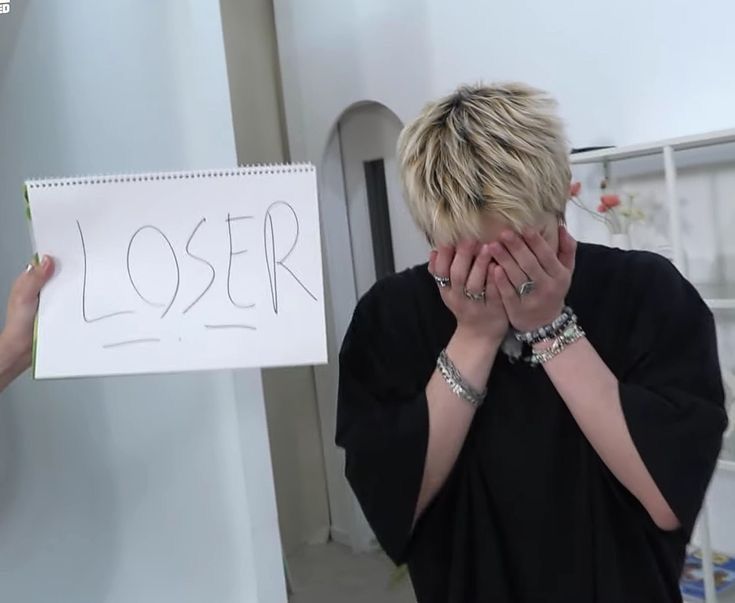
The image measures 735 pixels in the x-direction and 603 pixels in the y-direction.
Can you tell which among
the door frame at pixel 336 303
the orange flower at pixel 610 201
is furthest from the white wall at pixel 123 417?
the door frame at pixel 336 303

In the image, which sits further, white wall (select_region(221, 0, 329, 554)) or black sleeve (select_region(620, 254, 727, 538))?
white wall (select_region(221, 0, 329, 554))

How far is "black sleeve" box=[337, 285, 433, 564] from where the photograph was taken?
86 centimetres

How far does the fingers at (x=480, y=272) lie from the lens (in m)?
→ 0.79

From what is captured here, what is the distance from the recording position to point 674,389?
0.82 m

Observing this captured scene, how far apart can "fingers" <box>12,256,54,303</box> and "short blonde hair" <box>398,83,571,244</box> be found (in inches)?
20.0

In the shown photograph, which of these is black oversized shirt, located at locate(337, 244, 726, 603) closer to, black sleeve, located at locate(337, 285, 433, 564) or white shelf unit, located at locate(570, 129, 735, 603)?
black sleeve, located at locate(337, 285, 433, 564)

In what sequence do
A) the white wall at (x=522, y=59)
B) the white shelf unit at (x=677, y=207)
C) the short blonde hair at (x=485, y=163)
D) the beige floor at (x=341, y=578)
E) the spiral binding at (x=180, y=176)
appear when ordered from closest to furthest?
the short blonde hair at (x=485, y=163)
the spiral binding at (x=180, y=176)
the white shelf unit at (x=677, y=207)
the white wall at (x=522, y=59)
the beige floor at (x=341, y=578)

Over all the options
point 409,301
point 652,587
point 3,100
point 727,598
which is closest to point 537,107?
point 409,301

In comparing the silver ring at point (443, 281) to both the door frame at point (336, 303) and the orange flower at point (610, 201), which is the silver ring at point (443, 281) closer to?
the orange flower at point (610, 201)

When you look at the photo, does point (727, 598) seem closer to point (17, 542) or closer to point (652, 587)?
point (652, 587)

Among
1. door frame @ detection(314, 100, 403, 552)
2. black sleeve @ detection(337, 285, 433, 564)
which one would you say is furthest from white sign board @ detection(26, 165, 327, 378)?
door frame @ detection(314, 100, 403, 552)

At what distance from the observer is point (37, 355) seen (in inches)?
40.8

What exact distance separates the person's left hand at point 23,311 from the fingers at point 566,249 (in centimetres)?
65

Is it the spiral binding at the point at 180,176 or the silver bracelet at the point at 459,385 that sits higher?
the spiral binding at the point at 180,176
